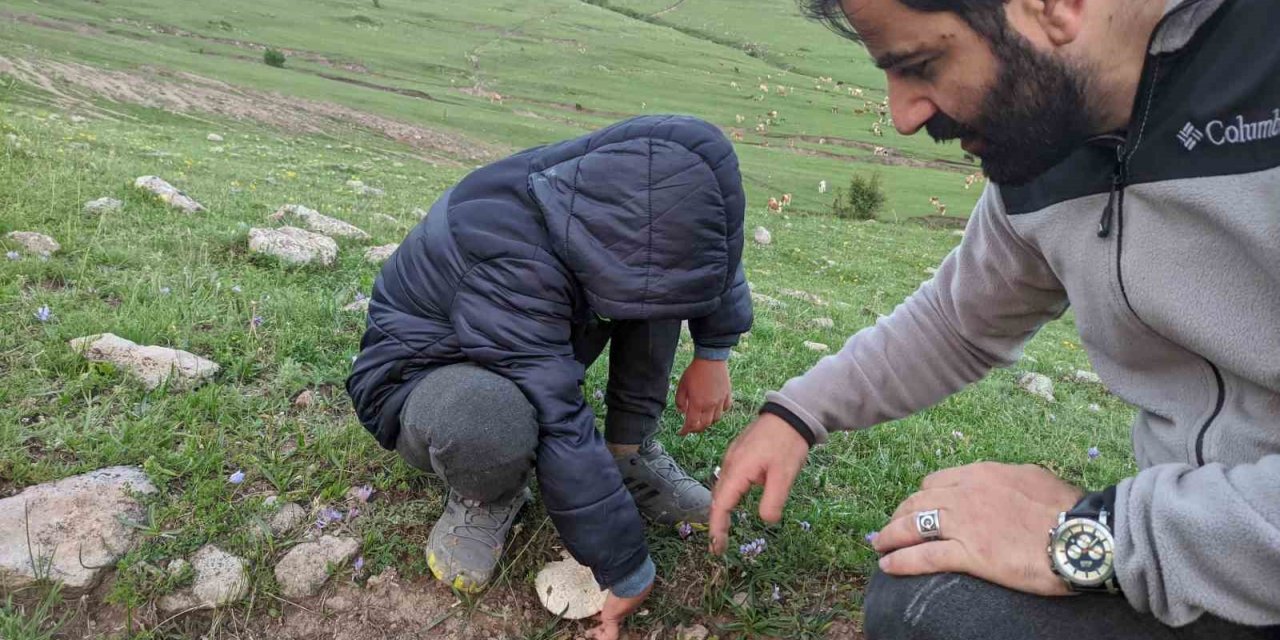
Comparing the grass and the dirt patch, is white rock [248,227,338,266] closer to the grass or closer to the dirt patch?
the grass

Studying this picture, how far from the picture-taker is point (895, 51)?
1.76m

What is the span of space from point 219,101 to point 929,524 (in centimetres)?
2617

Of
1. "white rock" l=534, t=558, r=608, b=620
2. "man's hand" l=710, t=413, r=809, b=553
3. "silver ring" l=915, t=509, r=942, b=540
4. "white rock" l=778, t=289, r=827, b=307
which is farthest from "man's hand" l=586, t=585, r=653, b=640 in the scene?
"white rock" l=778, t=289, r=827, b=307

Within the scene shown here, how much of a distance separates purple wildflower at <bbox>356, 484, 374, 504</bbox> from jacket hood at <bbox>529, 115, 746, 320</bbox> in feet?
3.48

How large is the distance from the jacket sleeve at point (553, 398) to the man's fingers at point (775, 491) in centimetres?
38

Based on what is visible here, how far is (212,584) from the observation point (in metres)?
2.34

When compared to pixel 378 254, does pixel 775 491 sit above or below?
above

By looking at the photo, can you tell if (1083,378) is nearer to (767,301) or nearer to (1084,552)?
(767,301)

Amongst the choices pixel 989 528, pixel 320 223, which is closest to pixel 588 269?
pixel 989 528

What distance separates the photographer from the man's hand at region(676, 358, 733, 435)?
9.52 ft

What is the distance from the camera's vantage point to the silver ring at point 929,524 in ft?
5.41

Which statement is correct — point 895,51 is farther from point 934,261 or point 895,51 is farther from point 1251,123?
point 934,261

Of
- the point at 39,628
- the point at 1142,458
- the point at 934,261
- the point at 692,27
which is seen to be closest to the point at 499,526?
the point at 39,628

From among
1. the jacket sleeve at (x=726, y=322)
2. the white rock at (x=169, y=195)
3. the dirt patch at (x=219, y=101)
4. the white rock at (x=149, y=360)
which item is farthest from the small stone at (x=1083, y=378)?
the dirt patch at (x=219, y=101)
